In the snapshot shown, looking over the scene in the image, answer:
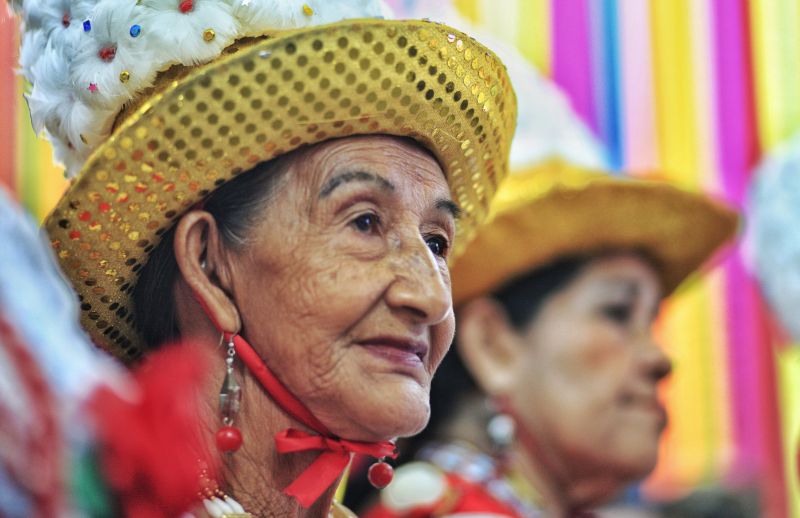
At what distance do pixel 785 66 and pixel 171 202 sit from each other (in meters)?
4.37

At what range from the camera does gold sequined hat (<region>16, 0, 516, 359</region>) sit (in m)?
2.27

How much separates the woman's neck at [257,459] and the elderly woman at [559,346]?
1719 millimetres

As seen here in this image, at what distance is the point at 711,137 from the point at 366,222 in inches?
161

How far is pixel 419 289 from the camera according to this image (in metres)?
2.34

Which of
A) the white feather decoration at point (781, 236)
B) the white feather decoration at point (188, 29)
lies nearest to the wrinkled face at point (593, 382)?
the white feather decoration at point (781, 236)

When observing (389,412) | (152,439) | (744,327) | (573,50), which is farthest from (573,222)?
(152,439)

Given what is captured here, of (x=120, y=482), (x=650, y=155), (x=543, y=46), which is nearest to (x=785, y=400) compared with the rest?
(x=650, y=155)

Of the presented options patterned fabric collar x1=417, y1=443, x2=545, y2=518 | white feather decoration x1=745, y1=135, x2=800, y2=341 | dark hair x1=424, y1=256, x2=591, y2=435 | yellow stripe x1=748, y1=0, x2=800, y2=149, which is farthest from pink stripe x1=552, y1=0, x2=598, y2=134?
patterned fabric collar x1=417, y1=443, x2=545, y2=518

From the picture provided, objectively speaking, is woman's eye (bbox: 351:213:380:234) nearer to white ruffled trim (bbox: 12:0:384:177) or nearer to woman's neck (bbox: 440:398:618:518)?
white ruffled trim (bbox: 12:0:384:177)

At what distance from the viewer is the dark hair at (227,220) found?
7.84 feet

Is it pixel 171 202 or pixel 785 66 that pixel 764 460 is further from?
pixel 171 202

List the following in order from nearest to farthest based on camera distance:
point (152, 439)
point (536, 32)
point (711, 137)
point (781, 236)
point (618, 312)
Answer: point (152, 439) → point (618, 312) → point (781, 236) → point (536, 32) → point (711, 137)

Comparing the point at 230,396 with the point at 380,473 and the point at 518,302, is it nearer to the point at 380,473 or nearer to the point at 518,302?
the point at 380,473

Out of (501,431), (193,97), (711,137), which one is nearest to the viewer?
(193,97)
